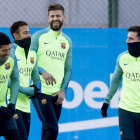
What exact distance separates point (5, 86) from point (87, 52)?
262 cm

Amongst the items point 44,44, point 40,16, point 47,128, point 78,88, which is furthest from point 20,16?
point 47,128

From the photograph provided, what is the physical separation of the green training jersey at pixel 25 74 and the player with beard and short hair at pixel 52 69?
0.43 ft

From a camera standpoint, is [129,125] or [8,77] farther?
[129,125]

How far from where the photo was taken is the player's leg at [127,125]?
4684 millimetres

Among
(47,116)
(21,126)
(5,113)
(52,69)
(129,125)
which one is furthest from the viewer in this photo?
(52,69)

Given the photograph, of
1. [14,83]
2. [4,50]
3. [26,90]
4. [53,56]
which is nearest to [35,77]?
[26,90]

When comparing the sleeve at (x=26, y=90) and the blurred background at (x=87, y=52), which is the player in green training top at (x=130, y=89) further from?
the blurred background at (x=87, y=52)

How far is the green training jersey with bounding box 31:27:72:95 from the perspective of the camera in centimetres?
518

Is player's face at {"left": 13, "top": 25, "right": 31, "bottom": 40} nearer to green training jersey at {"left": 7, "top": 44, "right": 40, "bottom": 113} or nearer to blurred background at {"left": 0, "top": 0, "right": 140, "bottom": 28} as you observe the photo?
green training jersey at {"left": 7, "top": 44, "right": 40, "bottom": 113}

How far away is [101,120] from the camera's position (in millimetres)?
6480

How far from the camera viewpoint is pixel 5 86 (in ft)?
13.4

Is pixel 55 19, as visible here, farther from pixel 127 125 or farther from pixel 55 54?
pixel 127 125

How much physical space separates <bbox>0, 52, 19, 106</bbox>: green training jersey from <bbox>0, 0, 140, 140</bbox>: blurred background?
192 cm

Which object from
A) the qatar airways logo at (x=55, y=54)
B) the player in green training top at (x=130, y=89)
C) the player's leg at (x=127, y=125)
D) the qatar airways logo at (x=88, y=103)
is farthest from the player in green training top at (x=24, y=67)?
the qatar airways logo at (x=88, y=103)
